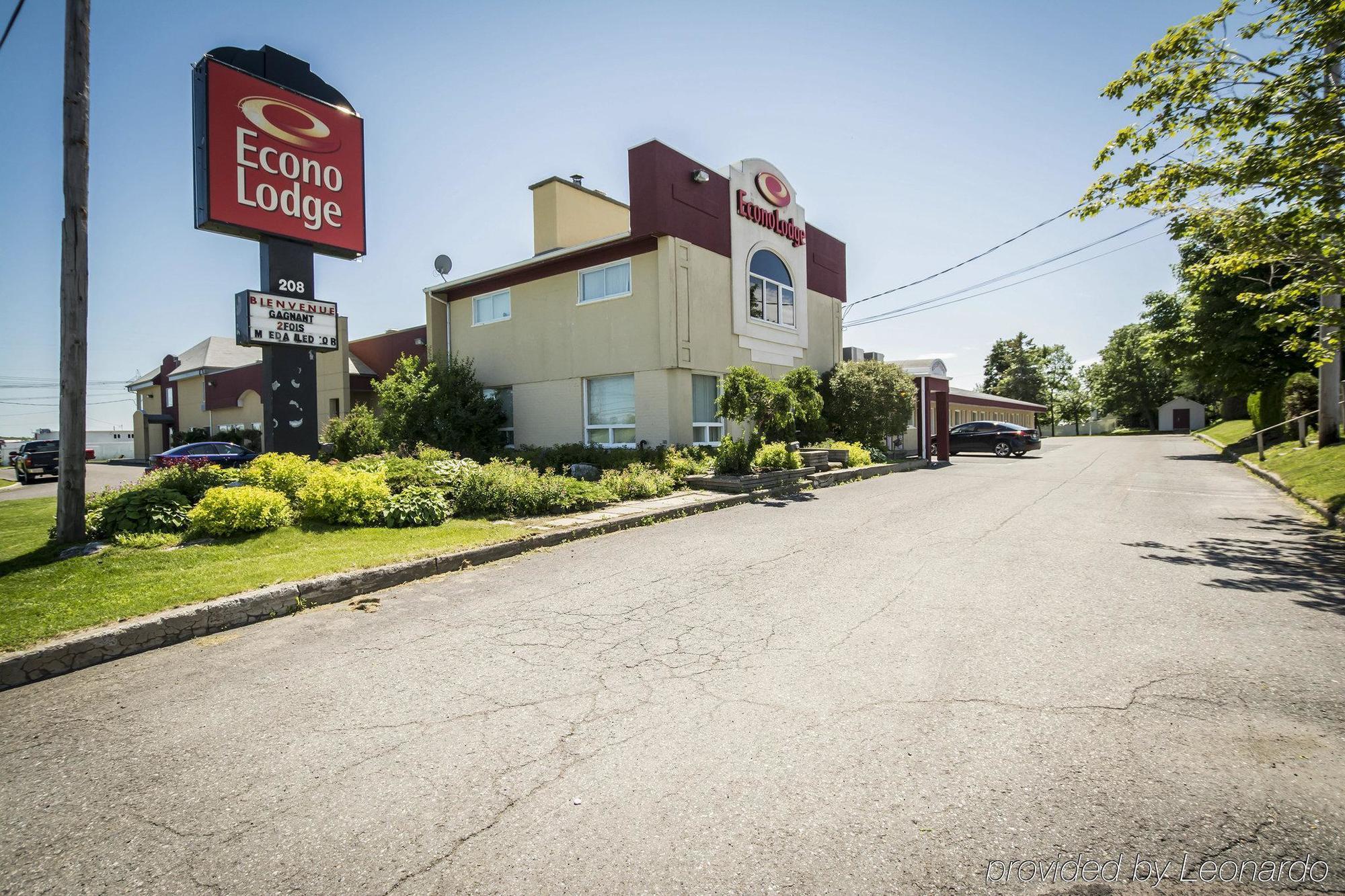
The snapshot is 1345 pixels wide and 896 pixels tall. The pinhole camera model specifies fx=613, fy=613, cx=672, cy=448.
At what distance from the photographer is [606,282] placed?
59.1 ft

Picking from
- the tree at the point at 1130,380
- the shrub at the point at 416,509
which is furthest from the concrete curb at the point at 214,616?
the tree at the point at 1130,380

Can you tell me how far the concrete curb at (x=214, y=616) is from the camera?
456cm

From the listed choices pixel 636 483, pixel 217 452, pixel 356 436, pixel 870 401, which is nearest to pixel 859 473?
pixel 870 401

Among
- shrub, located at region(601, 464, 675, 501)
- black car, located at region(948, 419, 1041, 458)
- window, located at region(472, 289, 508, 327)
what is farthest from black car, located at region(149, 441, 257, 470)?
black car, located at region(948, 419, 1041, 458)

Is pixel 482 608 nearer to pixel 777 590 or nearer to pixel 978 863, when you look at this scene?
pixel 777 590

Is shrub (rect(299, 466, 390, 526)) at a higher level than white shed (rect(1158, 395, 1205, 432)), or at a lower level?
lower

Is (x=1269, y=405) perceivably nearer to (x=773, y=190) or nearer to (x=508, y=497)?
(x=773, y=190)

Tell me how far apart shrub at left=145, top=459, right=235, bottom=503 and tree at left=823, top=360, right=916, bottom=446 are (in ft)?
57.5

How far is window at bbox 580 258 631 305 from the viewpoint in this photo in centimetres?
1750

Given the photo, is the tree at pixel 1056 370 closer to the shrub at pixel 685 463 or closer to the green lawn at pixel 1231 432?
the green lawn at pixel 1231 432

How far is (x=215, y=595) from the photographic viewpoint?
Result: 5.68 metres

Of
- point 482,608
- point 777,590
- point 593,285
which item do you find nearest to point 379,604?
point 482,608

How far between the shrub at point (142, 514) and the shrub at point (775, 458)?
10.7 meters

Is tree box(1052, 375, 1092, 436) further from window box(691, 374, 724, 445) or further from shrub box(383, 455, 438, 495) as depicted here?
shrub box(383, 455, 438, 495)
